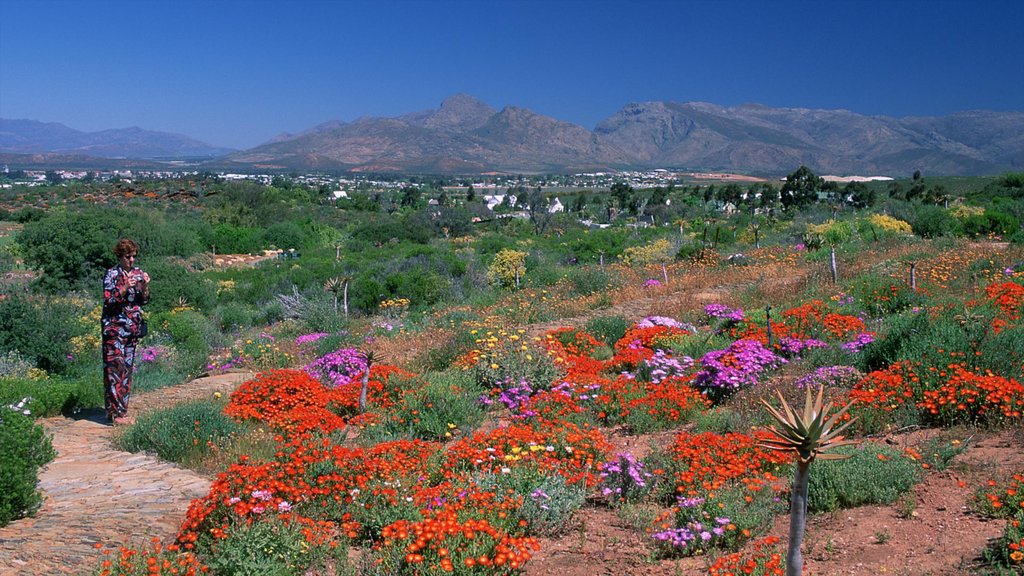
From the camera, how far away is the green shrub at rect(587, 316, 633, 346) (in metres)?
11.1

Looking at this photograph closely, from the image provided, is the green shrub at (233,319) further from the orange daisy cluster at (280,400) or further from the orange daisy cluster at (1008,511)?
the orange daisy cluster at (1008,511)

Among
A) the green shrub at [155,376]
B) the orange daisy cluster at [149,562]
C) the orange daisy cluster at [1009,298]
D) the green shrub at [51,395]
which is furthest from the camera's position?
the green shrub at [155,376]

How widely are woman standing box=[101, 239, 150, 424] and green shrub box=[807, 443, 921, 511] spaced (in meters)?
6.39

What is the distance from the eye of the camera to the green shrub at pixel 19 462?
4.47 meters

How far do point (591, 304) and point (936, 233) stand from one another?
1391 centimetres

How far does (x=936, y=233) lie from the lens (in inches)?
856

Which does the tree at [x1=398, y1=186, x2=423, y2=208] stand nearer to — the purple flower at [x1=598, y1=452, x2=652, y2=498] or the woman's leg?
the woman's leg

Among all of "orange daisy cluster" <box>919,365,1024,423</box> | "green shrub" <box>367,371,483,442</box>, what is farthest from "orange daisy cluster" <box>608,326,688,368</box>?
"orange daisy cluster" <box>919,365,1024,423</box>

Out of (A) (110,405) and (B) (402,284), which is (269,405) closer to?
(A) (110,405)

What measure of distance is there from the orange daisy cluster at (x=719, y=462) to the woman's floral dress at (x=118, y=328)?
5496 mm

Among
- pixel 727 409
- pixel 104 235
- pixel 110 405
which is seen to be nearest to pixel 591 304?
pixel 727 409

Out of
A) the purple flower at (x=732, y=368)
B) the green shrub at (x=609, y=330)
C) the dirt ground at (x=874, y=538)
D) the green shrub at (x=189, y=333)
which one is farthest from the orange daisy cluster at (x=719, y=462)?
the green shrub at (x=189, y=333)

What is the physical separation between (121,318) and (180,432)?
1633 millimetres

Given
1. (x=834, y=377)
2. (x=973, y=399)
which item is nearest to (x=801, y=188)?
(x=834, y=377)
